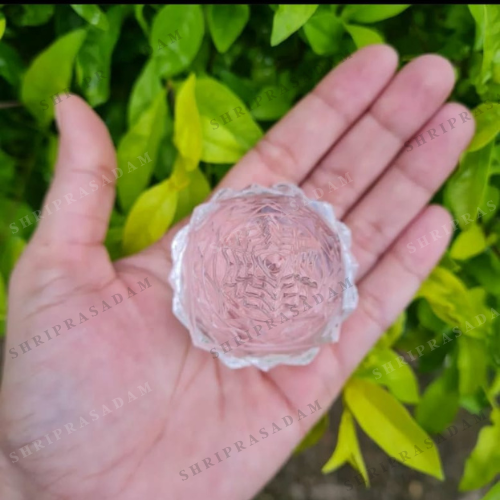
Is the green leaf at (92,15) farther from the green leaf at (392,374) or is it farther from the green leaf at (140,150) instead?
the green leaf at (392,374)

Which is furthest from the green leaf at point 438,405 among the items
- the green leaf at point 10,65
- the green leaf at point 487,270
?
the green leaf at point 10,65

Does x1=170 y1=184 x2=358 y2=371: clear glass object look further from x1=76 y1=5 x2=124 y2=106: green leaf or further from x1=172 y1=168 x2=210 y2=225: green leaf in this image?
x1=76 y1=5 x2=124 y2=106: green leaf

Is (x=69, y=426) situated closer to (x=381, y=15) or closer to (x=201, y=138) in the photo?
(x=201, y=138)

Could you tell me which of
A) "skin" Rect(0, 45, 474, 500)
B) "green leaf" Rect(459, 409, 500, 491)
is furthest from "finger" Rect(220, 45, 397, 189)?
"green leaf" Rect(459, 409, 500, 491)

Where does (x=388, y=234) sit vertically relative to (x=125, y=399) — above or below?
above

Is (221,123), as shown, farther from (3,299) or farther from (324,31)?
(3,299)

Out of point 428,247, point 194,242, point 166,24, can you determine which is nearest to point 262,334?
point 194,242

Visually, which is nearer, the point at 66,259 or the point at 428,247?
the point at 66,259
